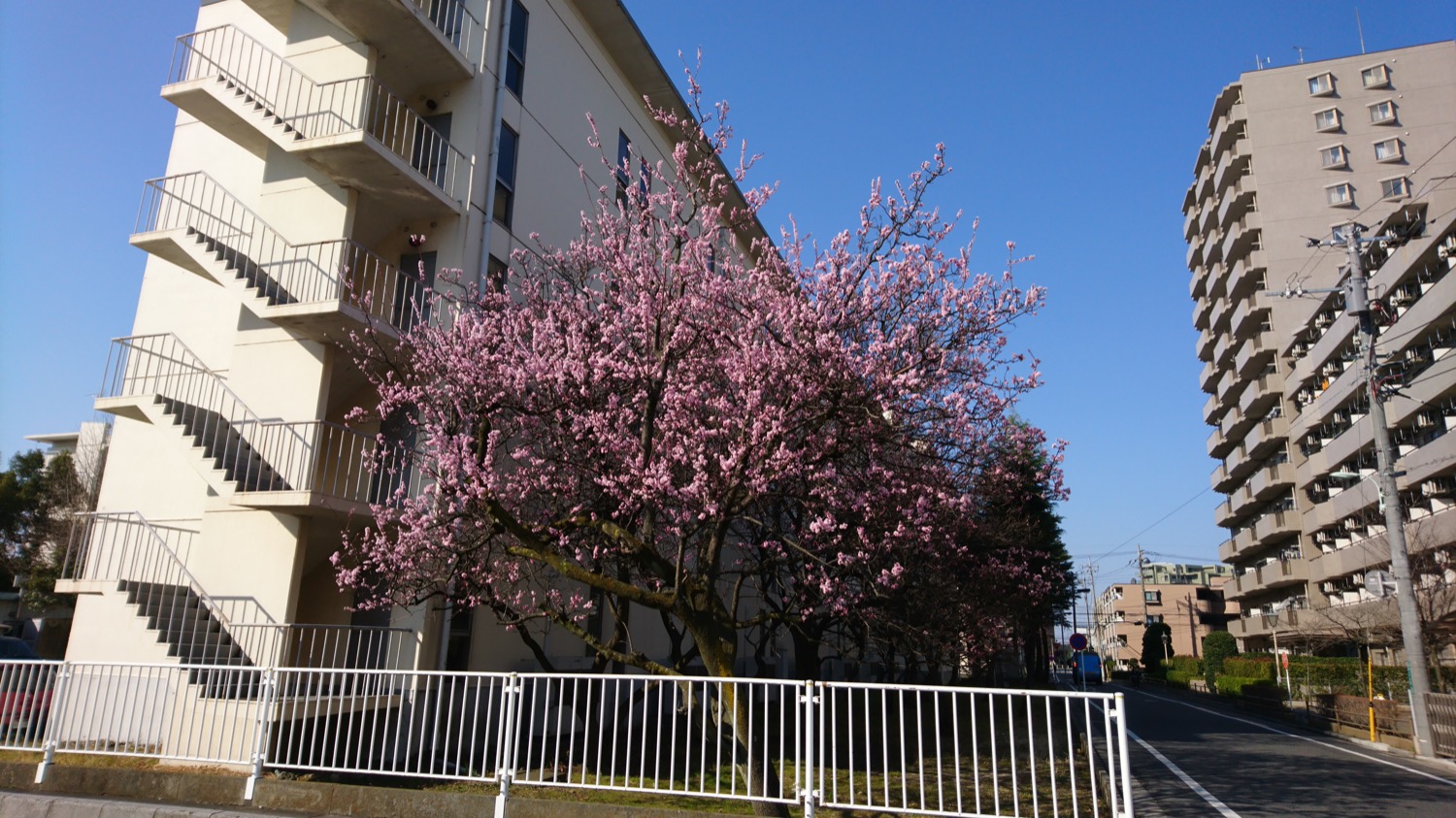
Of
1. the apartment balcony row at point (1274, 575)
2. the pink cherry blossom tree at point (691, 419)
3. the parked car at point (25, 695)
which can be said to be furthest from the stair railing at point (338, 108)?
the apartment balcony row at point (1274, 575)

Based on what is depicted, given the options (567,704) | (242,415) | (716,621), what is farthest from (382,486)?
(716,621)

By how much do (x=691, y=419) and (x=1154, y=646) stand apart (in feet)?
253

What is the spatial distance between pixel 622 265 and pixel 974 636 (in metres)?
10.9

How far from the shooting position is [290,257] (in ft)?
47.4

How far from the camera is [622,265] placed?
1065 cm

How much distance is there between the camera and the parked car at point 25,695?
9.64 metres

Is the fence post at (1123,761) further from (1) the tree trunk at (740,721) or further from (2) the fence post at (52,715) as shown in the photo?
(2) the fence post at (52,715)

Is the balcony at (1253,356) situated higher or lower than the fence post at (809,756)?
higher

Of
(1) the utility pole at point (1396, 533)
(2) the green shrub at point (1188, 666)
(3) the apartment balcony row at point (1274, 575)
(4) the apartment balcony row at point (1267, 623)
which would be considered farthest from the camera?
(2) the green shrub at point (1188, 666)

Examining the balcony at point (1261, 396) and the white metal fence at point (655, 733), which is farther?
the balcony at point (1261, 396)

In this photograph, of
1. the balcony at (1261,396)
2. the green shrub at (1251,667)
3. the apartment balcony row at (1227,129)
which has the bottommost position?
the green shrub at (1251,667)

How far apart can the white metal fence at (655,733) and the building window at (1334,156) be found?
2085 inches

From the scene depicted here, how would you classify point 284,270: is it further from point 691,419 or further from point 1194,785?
point 1194,785

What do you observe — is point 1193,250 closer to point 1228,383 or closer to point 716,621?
point 1228,383
